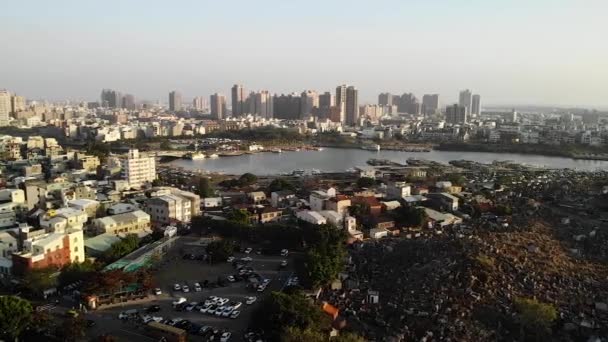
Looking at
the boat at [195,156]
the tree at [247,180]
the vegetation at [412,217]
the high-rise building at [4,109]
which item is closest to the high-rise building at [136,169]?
the tree at [247,180]

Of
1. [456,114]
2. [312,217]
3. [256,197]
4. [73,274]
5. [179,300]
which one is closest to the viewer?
[179,300]

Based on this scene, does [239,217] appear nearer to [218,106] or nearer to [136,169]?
[136,169]

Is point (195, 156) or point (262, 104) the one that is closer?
point (195, 156)

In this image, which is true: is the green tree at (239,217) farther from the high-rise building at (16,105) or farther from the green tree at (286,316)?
the high-rise building at (16,105)

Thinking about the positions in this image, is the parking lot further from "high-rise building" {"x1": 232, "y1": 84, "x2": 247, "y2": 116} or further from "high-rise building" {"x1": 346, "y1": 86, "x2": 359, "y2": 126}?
"high-rise building" {"x1": 232, "y1": 84, "x2": 247, "y2": 116}

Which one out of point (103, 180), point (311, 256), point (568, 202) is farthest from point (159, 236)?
point (568, 202)

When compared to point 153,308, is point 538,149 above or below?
above

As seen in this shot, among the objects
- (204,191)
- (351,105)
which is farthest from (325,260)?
(351,105)
